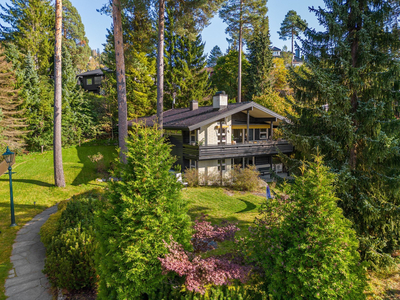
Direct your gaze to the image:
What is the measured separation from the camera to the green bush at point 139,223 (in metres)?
4.33

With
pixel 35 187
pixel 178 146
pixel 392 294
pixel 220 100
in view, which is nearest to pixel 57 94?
pixel 35 187

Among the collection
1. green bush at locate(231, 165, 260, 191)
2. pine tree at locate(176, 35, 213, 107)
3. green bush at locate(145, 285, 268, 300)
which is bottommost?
green bush at locate(145, 285, 268, 300)

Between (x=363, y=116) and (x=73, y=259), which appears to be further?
(x=363, y=116)

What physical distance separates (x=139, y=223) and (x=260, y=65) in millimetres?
33471

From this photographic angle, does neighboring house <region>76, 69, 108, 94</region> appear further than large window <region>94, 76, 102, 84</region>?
No

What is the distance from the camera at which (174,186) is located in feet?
16.0

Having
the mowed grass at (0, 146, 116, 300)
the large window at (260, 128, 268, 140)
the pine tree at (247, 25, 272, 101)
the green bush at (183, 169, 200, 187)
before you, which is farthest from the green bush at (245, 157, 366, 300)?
the pine tree at (247, 25, 272, 101)

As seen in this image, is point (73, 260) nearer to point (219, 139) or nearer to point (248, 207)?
point (248, 207)

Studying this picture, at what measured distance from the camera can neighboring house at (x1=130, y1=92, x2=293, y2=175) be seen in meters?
18.2

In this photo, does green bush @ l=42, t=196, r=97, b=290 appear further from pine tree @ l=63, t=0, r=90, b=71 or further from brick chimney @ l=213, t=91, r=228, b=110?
pine tree @ l=63, t=0, r=90, b=71

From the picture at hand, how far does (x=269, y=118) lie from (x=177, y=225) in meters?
19.8

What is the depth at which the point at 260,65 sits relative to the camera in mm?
33719

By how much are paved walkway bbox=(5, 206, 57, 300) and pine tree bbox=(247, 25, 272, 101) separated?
2998 cm

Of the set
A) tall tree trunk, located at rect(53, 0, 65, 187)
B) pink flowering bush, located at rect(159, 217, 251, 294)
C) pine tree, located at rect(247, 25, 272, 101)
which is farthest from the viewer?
pine tree, located at rect(247, 25, 272, 101)
